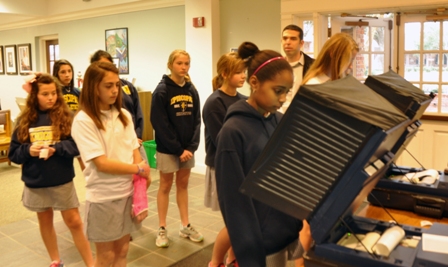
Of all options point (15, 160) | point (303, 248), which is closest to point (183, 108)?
point (15, 160)

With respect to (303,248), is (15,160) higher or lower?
higher

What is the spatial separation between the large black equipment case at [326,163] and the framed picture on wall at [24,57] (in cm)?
920

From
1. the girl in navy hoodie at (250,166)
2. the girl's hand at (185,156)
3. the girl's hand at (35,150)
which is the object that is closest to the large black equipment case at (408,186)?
the girl in navy hoodie at (250,166)

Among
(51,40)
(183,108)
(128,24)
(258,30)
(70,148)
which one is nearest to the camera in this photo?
(70,148)

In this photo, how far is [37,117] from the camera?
269 centimetres

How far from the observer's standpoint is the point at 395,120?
1.13 metres

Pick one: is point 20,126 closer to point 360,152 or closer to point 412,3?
point 360,152

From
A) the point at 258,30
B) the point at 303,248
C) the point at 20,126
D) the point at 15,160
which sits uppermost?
the point at 258,30

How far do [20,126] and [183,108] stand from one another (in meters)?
1.17

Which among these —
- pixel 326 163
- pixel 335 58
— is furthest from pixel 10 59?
pixel 326 163

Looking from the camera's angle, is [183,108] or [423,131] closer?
[183,108]

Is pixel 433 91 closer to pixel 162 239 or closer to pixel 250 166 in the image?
pixel 162 239

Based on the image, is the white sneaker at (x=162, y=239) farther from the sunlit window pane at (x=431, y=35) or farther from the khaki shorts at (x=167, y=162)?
the sunlit window pane at (x=431, y=35)

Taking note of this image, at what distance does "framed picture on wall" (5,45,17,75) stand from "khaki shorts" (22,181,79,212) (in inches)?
315
